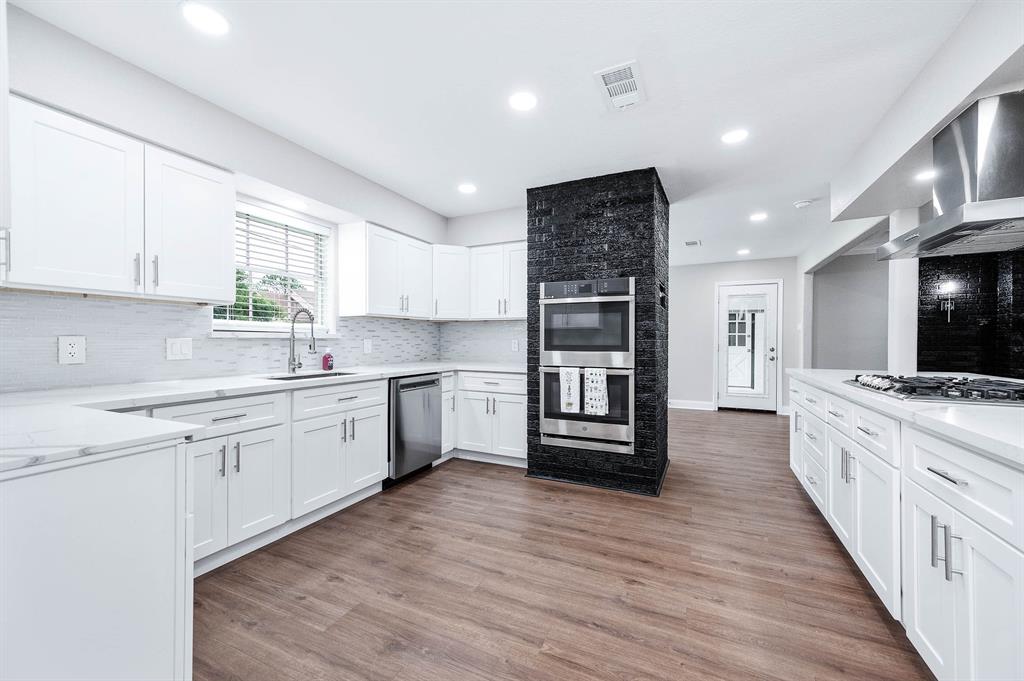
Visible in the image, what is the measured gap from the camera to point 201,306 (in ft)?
8.39

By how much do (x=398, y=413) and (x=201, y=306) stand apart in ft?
4.78

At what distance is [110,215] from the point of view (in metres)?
1.96

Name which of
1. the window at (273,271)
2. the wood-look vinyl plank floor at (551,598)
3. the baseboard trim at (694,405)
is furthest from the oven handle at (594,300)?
the baseboard trim at (694,405)

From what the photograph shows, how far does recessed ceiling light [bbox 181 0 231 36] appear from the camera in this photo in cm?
172

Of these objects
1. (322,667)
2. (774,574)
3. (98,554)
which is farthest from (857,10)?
(322,667)

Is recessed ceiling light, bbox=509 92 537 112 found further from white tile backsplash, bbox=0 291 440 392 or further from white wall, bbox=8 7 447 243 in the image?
white tile backsplash, bbox=0 291 440 392

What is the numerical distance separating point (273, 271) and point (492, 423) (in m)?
2.19

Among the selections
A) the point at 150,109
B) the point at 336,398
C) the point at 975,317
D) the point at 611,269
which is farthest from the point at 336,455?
the point at 975,317

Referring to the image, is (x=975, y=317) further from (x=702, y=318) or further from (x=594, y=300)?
(x=702, y=318)

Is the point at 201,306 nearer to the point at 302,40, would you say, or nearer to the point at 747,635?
the point at 302,40

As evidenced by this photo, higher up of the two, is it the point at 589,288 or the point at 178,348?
the point at 589,288

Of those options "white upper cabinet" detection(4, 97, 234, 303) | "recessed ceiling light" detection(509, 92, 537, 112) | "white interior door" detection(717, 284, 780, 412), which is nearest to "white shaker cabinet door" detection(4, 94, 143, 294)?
"white upper cabinet" detection(4, 97, 234, 303)

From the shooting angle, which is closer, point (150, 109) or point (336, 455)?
point (150, 109)

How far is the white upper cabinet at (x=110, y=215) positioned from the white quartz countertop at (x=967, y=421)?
3.05m
